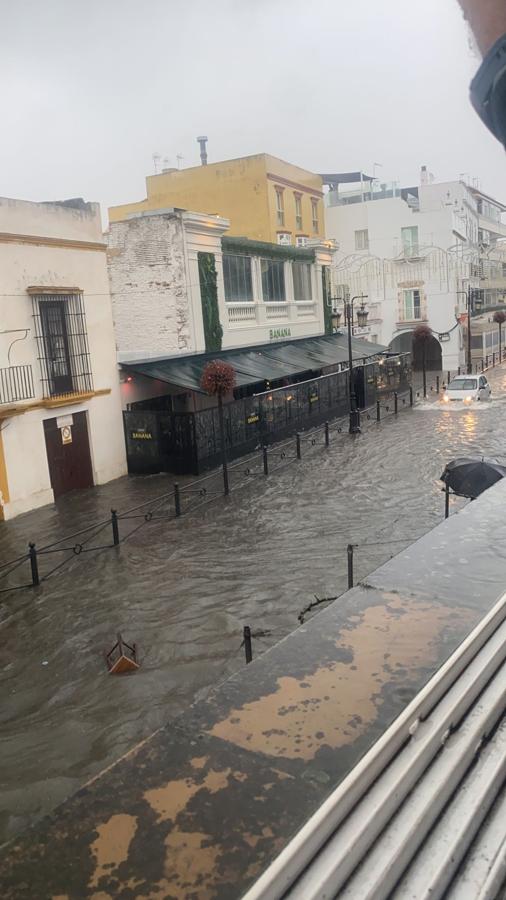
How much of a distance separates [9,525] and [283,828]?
15.0m

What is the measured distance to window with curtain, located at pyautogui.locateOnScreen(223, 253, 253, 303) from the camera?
84.2ft

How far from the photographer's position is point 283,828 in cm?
264

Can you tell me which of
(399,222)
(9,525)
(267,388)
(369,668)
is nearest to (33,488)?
(9,525)

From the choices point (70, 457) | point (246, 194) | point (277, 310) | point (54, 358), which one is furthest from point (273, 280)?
point (70, 457)

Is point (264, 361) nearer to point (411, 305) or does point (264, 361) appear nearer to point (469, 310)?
point (469, 310)

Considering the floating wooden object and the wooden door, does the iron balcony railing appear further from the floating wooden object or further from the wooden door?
the floating wooden object

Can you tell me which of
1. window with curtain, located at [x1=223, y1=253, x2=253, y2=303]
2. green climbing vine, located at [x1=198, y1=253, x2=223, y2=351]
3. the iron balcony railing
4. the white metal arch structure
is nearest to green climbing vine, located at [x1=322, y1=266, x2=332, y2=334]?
window with curtain, located at [x1=223, y1=253, x2=253, y2=303]

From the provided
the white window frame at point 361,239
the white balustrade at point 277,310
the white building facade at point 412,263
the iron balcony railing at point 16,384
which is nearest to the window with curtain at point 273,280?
the white balustrade at point 277,310

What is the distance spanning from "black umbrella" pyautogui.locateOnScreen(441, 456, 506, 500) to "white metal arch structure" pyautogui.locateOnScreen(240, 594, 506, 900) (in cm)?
811

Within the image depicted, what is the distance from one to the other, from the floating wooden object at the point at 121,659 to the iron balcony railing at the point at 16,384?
905cm

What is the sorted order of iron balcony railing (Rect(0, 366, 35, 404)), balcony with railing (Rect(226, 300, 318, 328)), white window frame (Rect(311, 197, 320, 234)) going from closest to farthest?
iron balcony railing (Rect(0, 366, 35, 404))
balcony with railing (Rect(226, 300, 318, 328))
white window frame (Rect(311, 197, 320, 234))

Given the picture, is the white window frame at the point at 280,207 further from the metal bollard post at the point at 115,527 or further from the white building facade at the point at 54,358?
the metal bollard post at the point at 115,527

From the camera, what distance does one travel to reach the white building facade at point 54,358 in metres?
16.7

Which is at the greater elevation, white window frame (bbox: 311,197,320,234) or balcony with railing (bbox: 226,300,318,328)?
white window frame (bbox: 311,197,320,234)
